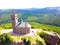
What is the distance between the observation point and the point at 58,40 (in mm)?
68875

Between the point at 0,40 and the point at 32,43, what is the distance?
1291 centimetres

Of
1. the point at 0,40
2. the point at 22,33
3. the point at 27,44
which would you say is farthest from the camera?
the point at 22,33

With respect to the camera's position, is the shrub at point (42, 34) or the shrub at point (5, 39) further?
the shrub at point (42, 34)

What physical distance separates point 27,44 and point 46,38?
14.3 m

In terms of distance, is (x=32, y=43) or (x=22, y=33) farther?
(x=22, y=33)

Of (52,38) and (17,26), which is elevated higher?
(17,26)

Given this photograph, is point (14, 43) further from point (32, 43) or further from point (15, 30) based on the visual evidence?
point (15, 30)

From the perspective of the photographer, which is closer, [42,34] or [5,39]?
[5,39]

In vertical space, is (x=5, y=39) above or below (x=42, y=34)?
above

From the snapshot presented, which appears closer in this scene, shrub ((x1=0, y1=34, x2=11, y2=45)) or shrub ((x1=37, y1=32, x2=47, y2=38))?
shrub ((x1=0, y1=34, x2=11, y2=45))

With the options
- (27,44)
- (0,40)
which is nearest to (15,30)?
(0,40)

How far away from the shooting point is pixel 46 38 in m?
69.7

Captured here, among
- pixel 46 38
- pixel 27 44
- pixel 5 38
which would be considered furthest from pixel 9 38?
pixel 46 38

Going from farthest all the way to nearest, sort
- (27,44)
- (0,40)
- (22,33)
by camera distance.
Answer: (22,33) → (0,40) → (27,44)
